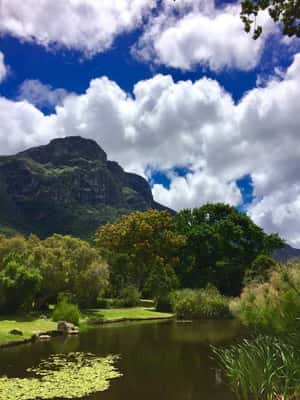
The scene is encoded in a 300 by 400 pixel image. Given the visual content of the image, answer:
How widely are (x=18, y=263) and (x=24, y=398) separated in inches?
920

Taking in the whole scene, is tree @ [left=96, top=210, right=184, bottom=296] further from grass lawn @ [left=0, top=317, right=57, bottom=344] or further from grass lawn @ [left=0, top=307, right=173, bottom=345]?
grass lawn @ [left=0, top=317, right=57, bottom=344]

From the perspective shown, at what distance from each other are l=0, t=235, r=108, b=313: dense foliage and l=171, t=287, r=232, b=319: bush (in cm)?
895

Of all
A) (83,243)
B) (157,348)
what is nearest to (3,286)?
(83,243)

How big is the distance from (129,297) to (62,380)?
1295 inches

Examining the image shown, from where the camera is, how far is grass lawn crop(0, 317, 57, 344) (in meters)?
24.3

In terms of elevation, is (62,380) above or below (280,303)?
below

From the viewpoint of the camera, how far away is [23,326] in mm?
28609

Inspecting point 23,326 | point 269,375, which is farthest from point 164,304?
point 269,375

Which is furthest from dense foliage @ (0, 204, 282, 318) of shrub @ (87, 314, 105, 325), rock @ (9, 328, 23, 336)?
rock @ (9, 328, 23, 336)

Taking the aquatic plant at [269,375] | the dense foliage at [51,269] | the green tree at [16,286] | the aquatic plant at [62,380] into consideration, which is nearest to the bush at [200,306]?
the dense foliage at [51,269]

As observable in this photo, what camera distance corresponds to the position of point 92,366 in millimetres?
18234

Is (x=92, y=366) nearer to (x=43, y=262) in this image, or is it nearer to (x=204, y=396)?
(x=204, y=396)

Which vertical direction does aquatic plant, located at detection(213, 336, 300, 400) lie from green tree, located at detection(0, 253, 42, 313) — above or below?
below

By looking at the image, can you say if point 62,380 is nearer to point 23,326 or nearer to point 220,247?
point 23,326
